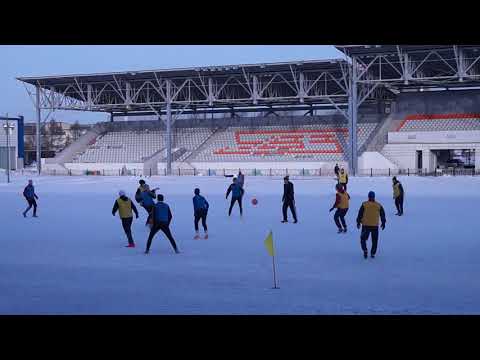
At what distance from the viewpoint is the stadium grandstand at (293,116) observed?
4528 cm

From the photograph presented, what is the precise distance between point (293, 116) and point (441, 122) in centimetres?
1549

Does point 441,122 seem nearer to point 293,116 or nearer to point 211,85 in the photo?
point 293,116

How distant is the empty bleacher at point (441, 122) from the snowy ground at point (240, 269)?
109 ft

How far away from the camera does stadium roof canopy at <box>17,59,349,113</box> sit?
50.2 metres

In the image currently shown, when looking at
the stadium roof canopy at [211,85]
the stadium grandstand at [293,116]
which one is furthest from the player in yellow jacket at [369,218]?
the stadium roof canopy at [211,85]

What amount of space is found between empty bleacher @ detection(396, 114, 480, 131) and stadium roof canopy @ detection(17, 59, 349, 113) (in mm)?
6484

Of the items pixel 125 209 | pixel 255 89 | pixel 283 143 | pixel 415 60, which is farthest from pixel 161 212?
pixel 283 143

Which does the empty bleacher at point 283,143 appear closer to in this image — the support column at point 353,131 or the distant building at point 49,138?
the support column at point 353,131
